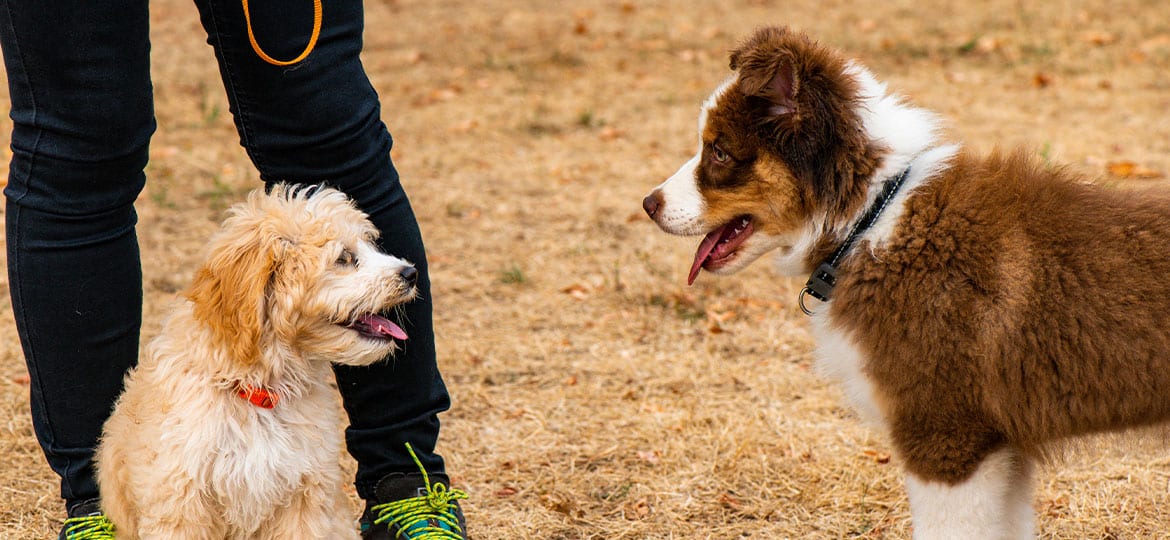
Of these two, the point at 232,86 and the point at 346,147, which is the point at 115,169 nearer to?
the point at 232,86

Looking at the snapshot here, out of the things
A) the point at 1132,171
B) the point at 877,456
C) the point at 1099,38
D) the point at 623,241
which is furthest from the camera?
the point at 1099,38

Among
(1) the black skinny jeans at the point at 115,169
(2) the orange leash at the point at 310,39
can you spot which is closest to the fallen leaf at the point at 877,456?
A: (1) the black skinny jeans at the point at 115,169

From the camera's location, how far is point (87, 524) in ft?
9.25

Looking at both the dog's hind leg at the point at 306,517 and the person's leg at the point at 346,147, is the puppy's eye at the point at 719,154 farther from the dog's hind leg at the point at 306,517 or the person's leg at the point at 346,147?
the dog's hind leg at the point at 306,517

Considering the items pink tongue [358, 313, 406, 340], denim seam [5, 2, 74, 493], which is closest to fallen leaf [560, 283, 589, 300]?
pink tongue [358, 313, 406, 340]

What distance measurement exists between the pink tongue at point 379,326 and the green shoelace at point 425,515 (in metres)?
0.40

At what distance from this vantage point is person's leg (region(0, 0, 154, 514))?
2.37m

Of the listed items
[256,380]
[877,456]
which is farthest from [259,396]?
[877,456]

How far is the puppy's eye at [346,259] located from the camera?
2678 millimetres

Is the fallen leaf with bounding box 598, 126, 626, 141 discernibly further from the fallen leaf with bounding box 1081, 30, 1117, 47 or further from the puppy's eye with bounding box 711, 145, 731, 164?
the puppy's eye with bounding box 711, 145, 731, 164

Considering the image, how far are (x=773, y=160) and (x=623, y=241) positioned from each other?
302cm

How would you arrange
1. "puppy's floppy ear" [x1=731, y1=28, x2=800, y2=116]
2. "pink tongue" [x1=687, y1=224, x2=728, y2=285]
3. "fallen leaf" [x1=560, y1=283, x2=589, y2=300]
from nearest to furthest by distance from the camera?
"puppy's floppy ear" [x1=731, y1=28, x2=800, y2=116] < "pink tongue" [x1=687, y1=224, x2=728, y2=285] < "fallen leaf" [x1=560, y1=283, x2=589, y2=300]

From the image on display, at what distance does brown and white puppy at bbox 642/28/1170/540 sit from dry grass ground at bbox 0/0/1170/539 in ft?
1.16

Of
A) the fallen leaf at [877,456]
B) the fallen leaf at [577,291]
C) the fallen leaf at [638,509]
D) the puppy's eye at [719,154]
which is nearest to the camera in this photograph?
the puppy's eye at [719,154]
